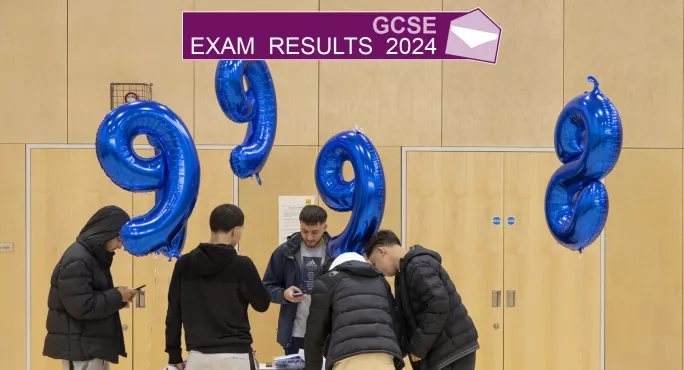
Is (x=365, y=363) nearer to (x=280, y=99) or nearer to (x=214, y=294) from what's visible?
(x=214, y=294)

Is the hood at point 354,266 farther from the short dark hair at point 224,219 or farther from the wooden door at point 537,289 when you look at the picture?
the wooden door at point 537,289

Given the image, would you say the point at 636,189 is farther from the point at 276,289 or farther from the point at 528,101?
the point at 276,289

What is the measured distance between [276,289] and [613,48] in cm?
328

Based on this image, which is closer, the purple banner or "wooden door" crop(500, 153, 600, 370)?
the purple banner

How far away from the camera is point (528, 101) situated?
18.2 ft

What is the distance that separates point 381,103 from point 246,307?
2.52 meters

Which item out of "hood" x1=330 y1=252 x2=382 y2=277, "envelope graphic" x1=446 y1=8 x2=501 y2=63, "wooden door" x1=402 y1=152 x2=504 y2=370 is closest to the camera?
"hood" x1=330 y1=252 x2=382 y2=277

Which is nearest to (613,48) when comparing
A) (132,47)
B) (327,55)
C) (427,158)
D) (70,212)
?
(427,158)

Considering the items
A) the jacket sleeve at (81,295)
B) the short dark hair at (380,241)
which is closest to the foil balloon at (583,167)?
the short dark hair at (380,241)

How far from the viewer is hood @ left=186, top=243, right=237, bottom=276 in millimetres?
3275

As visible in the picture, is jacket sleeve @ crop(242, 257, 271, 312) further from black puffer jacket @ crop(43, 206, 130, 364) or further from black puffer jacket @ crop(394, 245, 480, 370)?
black puffer jacket @ crop(43, 206, 130, 364)

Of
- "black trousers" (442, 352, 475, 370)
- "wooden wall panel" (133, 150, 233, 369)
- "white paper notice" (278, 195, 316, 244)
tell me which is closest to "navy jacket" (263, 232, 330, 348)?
"black trousers" (442, 352, 475, 370)

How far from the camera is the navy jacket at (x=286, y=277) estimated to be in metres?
4.09

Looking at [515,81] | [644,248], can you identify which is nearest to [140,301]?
[515,81]
